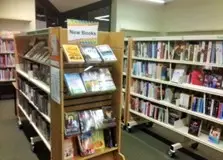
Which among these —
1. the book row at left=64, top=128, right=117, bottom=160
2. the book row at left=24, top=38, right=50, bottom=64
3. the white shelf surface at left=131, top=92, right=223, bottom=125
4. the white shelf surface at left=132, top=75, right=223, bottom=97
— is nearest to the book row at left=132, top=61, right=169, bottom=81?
the white shelf surface at left=132, top=75, right=223, bottom=97

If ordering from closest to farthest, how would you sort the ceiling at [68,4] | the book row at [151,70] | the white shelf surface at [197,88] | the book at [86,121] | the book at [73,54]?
the book at [73,54] < the book at [86,121] < the white shelf surface at [197,88] < the book row at [151,70] < the ceiling at [68,4]

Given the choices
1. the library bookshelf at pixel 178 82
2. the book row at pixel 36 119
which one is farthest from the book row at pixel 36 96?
the library bookshelf at pixel 178 82

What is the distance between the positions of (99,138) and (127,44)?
2.09 m

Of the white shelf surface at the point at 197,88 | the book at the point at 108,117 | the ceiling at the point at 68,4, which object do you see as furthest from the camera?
the ceiling at the point at 68,4

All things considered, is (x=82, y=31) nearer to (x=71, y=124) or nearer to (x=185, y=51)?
(x=71, y=124)

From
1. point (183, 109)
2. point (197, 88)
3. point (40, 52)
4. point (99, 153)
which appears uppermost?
point (40, 52)

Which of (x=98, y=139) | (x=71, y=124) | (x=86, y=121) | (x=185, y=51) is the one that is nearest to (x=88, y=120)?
(x=86, y=121)

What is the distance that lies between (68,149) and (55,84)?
0.65 metres

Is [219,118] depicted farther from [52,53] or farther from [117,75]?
[52,53]

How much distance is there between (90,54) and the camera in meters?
1.96

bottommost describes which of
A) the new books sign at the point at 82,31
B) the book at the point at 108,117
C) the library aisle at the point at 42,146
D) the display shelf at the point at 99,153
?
the library aisle at the point at 42,146

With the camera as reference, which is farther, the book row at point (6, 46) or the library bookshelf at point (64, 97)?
the book row at point (6, 46)

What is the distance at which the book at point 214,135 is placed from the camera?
2.53 metres

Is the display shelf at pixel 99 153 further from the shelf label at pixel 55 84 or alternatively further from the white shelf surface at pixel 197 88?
the white shelf surface at pixel 197 88
